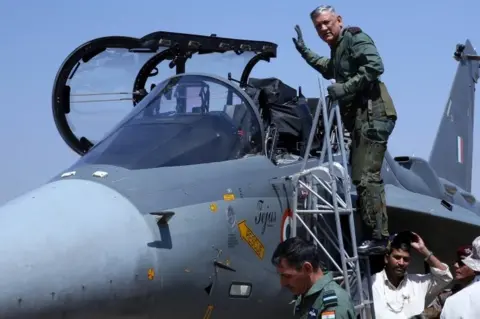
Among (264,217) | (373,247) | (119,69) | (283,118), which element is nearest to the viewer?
(264,217)

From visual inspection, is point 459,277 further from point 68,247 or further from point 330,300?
point 68,247

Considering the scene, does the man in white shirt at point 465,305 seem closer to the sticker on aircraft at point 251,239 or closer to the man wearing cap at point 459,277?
the man wearing cap at point 459,277

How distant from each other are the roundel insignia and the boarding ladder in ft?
0.09

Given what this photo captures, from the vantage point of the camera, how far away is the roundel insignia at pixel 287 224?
24.3 ft

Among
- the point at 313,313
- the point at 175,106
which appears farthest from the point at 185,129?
the point at 313,313

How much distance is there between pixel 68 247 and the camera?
5.51m

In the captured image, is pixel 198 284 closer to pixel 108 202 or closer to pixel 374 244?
pixel 108 202

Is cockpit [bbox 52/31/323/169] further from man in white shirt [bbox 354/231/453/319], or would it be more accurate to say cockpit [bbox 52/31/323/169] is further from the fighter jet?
man in white shirt [bbox 354/231/453/319]

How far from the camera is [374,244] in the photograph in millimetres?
7629

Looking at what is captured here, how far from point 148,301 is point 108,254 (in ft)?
1.70

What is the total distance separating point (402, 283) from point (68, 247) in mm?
3528

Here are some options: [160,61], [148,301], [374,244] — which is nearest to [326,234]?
[374,244]

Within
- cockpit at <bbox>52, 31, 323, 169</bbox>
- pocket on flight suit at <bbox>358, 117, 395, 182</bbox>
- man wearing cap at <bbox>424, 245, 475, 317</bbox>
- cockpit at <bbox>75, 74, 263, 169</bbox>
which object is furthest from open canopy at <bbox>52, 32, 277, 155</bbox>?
man wearing cap at <bbox>424, 245, 475, 317</bbox>

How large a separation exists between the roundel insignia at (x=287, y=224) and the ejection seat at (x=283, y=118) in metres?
0.60
